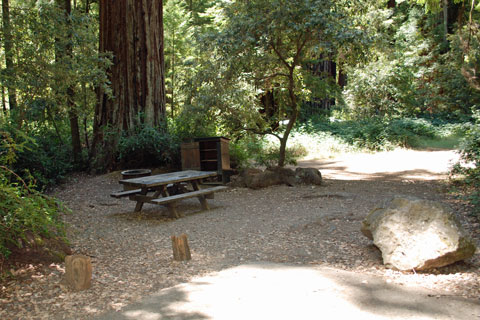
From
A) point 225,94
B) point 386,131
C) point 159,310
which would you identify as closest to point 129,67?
point 225,94

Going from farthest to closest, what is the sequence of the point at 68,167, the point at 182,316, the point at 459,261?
1. the point at 68,167
2. the point at 459,261
3. the point at 182,316

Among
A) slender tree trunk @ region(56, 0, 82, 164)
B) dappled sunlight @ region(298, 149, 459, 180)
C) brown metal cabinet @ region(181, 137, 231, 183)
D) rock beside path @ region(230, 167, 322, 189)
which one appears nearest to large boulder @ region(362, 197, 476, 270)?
rock beside path @ region(230, 167, 322, 189)

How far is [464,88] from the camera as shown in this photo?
18.8 metres

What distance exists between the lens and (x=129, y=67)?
10.5 metres

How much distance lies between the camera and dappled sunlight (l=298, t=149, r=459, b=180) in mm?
10648

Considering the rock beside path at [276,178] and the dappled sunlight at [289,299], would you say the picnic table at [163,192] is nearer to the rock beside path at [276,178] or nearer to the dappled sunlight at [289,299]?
the rock beside path at [276,178]

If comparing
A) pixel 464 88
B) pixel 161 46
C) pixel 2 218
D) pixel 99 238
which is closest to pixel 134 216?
pixel 99 238

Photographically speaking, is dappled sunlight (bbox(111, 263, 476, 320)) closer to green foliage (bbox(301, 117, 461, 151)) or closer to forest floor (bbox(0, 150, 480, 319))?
forest floor (bbox(0, 150, 480, 319))

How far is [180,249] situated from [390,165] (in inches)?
381

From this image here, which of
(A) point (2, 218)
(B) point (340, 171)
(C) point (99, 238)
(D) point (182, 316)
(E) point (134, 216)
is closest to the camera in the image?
(D) point (182, 316)

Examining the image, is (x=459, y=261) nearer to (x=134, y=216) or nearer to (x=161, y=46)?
(x=134, y=216)

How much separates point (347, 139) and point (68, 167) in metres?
11.4

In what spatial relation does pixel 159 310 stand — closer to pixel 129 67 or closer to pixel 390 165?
pixel 129 67

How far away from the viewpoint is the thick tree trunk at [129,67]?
34.4 feet
